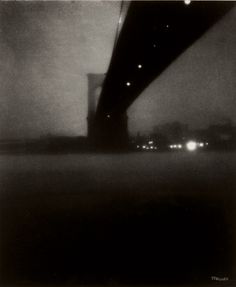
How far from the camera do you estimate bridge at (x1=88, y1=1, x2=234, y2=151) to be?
142 centimetres

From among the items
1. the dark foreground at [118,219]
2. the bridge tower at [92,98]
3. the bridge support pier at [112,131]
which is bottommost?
the dark foreground at [118,219]

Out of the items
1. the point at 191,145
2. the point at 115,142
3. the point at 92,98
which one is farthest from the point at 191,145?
the point at 92,98

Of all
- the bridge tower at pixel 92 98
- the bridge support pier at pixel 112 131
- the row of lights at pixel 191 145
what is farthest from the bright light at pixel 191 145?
the bridge tower at pixel 92 98

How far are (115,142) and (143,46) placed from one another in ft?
1.34

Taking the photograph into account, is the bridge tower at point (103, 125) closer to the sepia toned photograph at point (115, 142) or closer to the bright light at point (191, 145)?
the sepia toned photograph at point (115, 142)

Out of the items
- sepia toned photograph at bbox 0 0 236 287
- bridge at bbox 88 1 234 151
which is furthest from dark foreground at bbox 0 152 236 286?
bridge at bbox 88 1 234 151

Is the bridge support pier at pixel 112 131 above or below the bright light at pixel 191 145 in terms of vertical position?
above

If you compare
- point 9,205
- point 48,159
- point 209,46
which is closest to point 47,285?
point 9,205

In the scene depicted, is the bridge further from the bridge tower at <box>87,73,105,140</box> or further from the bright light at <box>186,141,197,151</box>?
the bright light at <box>186,141,197,151</box>

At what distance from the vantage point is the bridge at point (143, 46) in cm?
142

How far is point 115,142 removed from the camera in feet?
4.75

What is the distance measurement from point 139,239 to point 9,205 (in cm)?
54

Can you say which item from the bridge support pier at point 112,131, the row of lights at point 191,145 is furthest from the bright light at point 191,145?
the bridge support pier at point 112,131

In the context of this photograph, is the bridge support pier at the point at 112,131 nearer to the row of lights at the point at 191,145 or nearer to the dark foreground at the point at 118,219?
the dark foreground at the point at 118,219
